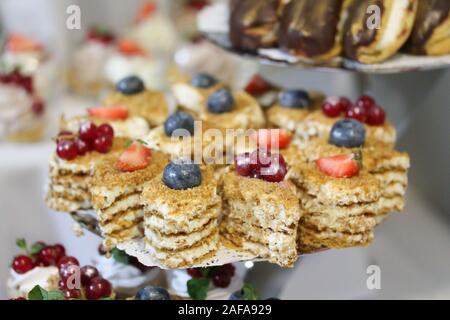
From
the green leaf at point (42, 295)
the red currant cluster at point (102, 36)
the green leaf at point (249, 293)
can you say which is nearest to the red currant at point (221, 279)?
the green leaf at point (249, 293)

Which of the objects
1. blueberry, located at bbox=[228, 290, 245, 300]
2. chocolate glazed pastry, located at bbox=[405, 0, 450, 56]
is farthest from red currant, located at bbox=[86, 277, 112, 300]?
chocolate glazed pastry, located at bbox=[405, 0, 450, 56]

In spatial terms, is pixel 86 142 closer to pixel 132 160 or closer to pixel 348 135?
pixel 132 160

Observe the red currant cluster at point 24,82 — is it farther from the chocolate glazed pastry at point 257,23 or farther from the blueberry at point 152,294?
the blueberry at point 152,294

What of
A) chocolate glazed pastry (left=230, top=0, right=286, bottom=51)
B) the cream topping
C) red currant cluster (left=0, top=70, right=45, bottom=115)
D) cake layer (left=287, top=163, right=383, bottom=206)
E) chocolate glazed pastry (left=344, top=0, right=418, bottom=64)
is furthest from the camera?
red currant cluster (left=0, top=70, right=45, bottom=115)

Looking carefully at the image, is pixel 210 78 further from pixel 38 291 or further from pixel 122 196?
pixel 38 291

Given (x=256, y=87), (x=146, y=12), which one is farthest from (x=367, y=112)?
(x=146, y=12)

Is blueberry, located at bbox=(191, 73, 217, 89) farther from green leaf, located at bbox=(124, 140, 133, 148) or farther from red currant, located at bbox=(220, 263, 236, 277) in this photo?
red currant, located at bbox=(220, 263, 236, 277)
